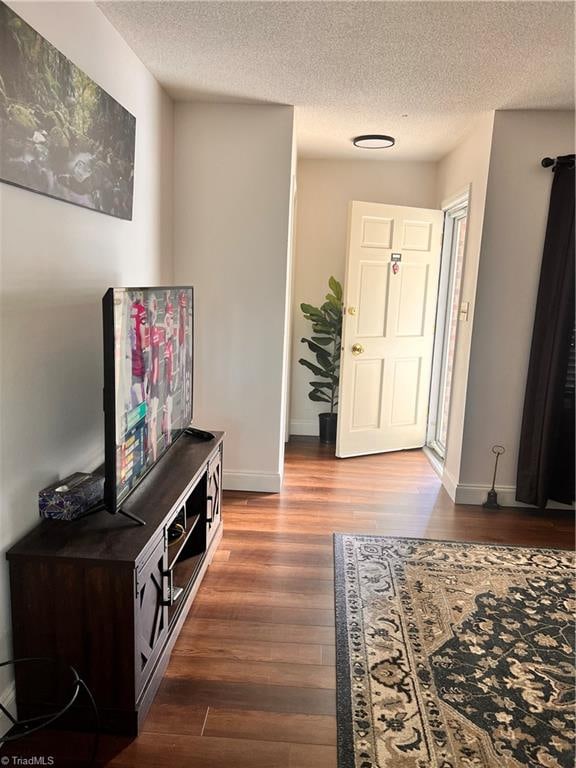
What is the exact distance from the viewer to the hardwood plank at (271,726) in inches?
70.5

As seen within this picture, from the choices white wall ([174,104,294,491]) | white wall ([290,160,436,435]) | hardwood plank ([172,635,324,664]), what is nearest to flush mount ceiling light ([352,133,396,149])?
white wall ([290,160,436,435])

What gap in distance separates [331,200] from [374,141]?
3.04 ft

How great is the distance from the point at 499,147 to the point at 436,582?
101 inches

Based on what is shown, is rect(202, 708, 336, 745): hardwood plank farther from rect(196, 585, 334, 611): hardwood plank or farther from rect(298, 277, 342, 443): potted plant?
rect(298, 277, 342, 443): potted plant

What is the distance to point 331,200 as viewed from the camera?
497 centimetres

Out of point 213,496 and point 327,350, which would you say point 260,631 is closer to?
point 213,496

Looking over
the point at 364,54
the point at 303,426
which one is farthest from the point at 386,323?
the point at 364,54

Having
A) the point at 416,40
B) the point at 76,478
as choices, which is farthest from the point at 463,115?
the point at 76,478

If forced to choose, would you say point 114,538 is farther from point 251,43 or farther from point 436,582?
point 251,43

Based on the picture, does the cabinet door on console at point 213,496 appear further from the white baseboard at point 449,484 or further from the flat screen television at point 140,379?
the white baseboard at point 449,484

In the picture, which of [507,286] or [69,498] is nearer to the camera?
[69,498]

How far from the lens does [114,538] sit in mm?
1797

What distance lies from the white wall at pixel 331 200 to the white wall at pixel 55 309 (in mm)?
2382

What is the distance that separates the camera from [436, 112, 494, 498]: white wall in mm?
3535
